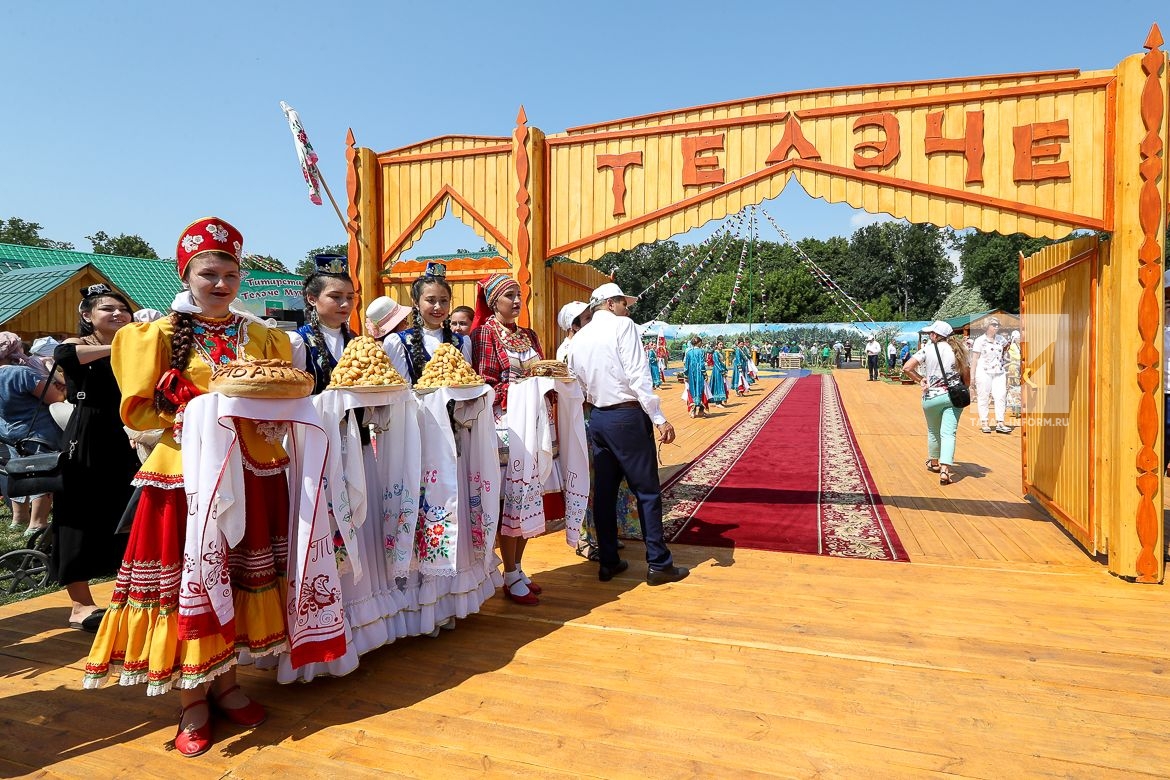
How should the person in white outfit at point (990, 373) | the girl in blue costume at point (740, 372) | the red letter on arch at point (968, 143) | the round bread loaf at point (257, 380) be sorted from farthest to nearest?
the girl in blue costume at point (740, 372), the person in white outfit at point (990, 373), the red letter on arch at point (968, 143), the round bread loaf at point (257, 380)

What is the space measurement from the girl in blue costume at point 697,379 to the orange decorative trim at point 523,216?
820 centimetres

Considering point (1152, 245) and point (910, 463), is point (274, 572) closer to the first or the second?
point (1152, 245)

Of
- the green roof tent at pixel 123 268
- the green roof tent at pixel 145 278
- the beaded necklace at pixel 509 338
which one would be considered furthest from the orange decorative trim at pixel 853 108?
the green roof tent at pixel 123 268

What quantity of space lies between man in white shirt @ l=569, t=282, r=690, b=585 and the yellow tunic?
1.96 metres

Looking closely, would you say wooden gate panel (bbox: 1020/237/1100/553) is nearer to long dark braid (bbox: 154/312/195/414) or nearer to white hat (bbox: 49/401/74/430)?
long dark braid (bbox: 154/312/195/414)

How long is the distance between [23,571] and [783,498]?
5699mm

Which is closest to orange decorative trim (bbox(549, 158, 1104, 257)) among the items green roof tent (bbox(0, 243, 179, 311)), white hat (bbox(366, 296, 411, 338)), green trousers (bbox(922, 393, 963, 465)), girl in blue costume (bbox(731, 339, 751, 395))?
white hat (bbox(366, 296, 411, 338))

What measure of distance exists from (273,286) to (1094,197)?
16.7 meters

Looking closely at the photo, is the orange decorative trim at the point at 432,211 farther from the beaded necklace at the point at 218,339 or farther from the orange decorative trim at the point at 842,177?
the beaded necklace at the point at 218,339

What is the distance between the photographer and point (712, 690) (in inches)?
98.8

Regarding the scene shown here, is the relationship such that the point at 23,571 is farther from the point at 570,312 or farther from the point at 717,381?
the point at 717,381

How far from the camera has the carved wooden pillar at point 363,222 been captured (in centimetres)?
537

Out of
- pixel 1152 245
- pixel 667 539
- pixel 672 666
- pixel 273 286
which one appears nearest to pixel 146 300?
pixel 273 286

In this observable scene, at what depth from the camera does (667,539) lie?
15.5ft
